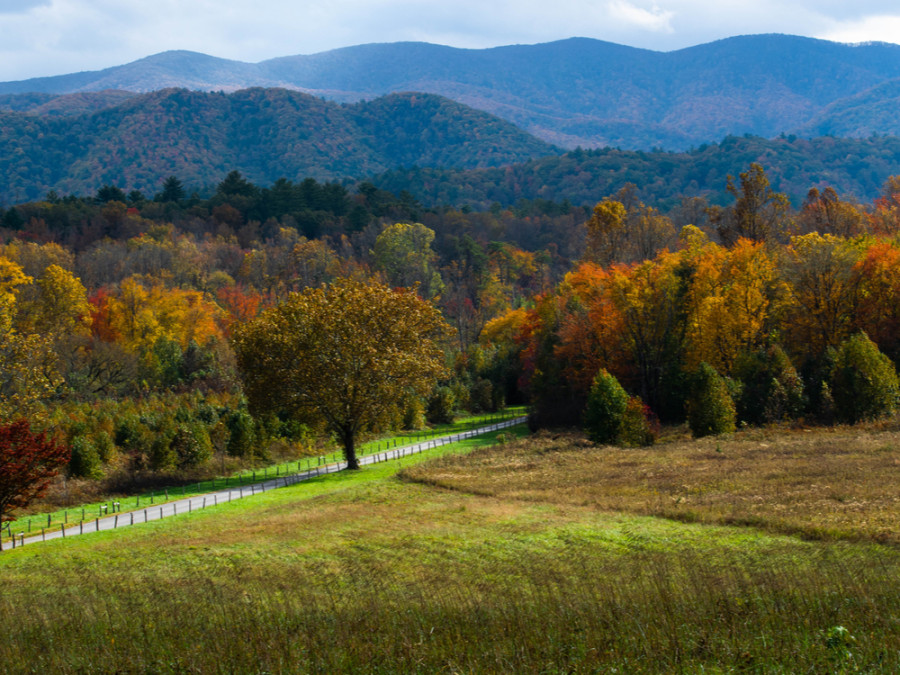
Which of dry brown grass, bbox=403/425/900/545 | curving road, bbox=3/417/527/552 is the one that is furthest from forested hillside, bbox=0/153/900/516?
dry brown grass, bbox=403/425/900/545

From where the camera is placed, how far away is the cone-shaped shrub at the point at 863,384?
43188 millimetres

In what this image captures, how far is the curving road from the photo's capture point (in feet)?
104

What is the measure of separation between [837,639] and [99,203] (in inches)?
5994

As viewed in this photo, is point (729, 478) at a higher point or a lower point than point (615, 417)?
higher

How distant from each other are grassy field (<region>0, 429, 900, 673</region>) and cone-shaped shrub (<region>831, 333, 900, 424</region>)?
40.3 feet

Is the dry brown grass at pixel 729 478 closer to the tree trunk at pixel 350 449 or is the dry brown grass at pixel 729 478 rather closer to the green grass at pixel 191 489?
the tree trunk at pixel 350 449

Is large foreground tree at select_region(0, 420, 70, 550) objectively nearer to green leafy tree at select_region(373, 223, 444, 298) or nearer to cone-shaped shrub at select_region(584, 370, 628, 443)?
cone-shaped shrub at select_region(584, 370, 628, 443)

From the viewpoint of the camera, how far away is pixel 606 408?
45.1 meters

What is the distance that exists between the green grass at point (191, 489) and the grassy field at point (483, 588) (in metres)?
6.03

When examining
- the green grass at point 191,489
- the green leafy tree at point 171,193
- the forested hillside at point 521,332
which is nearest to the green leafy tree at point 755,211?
the forested hillside at point 521,332

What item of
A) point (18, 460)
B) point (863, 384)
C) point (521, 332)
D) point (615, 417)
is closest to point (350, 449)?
point (615, 417)

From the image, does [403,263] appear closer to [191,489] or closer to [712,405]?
[191,489]

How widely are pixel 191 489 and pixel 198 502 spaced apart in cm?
507

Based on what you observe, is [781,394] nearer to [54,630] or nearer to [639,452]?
[639,452]
